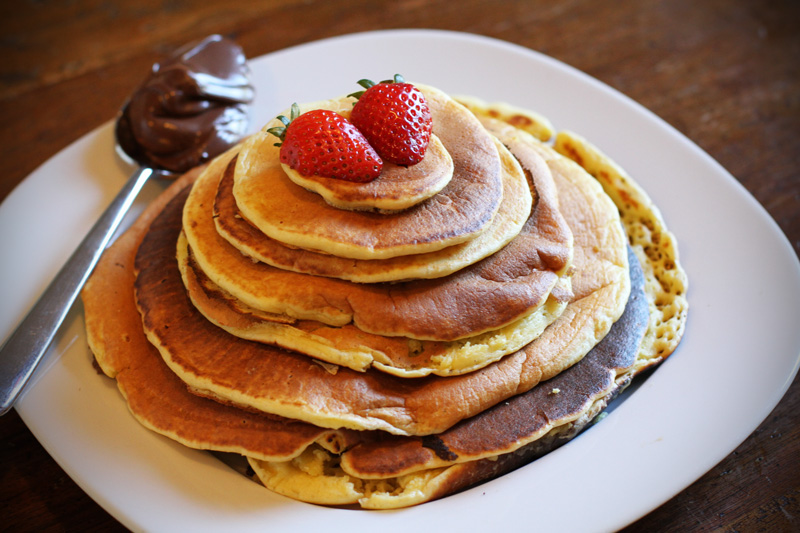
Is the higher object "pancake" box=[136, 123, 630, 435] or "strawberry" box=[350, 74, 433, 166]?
"strawberry" box=[350, 74, 433, 166]

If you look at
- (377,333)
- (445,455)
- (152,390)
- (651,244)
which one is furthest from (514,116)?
(152,390)

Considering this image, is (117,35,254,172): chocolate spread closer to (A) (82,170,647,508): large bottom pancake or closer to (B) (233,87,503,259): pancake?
(B) (233,87,503,259): pancake

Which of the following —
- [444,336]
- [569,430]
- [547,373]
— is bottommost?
[569,430]

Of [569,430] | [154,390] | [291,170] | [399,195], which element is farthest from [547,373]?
[154,390]

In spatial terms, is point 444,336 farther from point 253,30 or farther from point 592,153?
point 253,30

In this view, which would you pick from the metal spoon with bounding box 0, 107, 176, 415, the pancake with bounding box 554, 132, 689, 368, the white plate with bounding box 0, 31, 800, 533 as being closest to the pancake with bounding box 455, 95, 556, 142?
the pancake with bounding box 554, 132, 689, 368

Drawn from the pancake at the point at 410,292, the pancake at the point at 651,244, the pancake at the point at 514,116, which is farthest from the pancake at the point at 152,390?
the pancake at the point at 514,116

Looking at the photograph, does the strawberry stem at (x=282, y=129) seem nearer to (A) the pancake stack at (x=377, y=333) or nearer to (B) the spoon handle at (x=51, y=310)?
(A) the pancake stack at (x=377, y=333)
